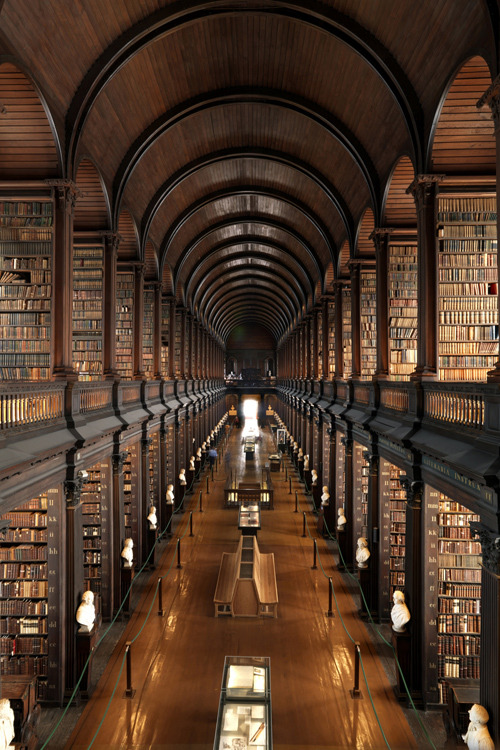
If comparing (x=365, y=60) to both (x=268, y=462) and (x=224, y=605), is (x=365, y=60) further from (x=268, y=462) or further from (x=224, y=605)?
(x=268, y=462)

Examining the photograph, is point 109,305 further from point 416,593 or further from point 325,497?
point 325,497

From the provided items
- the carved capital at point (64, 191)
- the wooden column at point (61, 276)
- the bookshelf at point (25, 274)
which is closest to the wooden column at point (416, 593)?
the wooden column at point (61, 276)

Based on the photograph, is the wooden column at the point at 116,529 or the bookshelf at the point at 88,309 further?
the bookshelf at the point at 88,309

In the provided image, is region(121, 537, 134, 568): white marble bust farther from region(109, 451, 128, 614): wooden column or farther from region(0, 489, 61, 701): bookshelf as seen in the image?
region(0, 489, 61, 701): bookshelf

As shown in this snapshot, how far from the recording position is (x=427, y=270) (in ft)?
25.5

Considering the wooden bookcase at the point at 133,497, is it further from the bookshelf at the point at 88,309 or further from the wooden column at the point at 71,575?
the wooden column at the point at 71,575

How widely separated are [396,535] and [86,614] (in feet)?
19.1

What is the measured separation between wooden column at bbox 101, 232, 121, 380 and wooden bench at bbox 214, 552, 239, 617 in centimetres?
475

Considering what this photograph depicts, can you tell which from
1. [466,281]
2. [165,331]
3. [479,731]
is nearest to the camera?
[479,731]

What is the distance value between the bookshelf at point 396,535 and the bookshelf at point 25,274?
6.80m

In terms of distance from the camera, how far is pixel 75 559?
7.45 metres

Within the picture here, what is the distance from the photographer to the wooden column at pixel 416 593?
7.20 metres

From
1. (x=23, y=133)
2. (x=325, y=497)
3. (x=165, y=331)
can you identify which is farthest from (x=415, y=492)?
(x=165, y=331)

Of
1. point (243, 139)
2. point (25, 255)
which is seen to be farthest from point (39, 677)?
point (243, 139)
